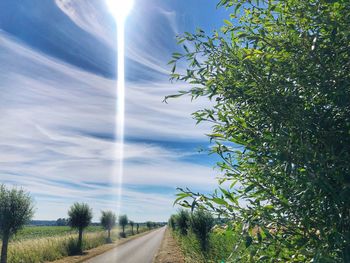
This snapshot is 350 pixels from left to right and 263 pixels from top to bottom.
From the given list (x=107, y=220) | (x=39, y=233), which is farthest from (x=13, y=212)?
(x=39, y=233)

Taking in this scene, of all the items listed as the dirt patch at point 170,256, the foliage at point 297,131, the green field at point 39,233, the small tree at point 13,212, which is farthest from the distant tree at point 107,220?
the foliage at point 297,131

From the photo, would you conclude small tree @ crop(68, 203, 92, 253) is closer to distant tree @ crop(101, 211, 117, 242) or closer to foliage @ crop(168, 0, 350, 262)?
distant tree @ crop(101, 211, 117, 242)

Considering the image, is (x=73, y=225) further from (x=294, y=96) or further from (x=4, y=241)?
(x=294, y=96)

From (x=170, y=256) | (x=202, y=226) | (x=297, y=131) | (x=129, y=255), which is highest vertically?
(x=297, y=131)

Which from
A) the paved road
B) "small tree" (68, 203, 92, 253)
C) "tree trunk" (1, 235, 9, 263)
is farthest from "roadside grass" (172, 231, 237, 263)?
"small tree" (68, 203, 92, 253)

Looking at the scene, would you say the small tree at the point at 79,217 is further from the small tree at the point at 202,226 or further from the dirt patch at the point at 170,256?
the small tree at the point at 202,226

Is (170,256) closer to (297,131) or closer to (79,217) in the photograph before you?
(79,217)

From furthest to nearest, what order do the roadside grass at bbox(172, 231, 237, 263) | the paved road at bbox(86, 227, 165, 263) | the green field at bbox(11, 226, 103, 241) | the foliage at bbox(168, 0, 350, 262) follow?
the paved road at bbox(86, 227, 165, 263), the green field at bbox(11, 226, 103, 241), the roadside grass at bbox(172, 231, 237, 263), the foliage at bbox(168, 0, 350, 262)

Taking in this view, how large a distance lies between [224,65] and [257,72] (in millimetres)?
395

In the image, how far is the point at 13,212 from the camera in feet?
66.1

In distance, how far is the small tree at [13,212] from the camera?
1972 centimetres

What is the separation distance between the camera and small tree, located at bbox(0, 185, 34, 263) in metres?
19.7

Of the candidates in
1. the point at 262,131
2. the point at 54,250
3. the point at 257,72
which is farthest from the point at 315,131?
the point at 54,250

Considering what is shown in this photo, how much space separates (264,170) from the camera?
9.34 feet
